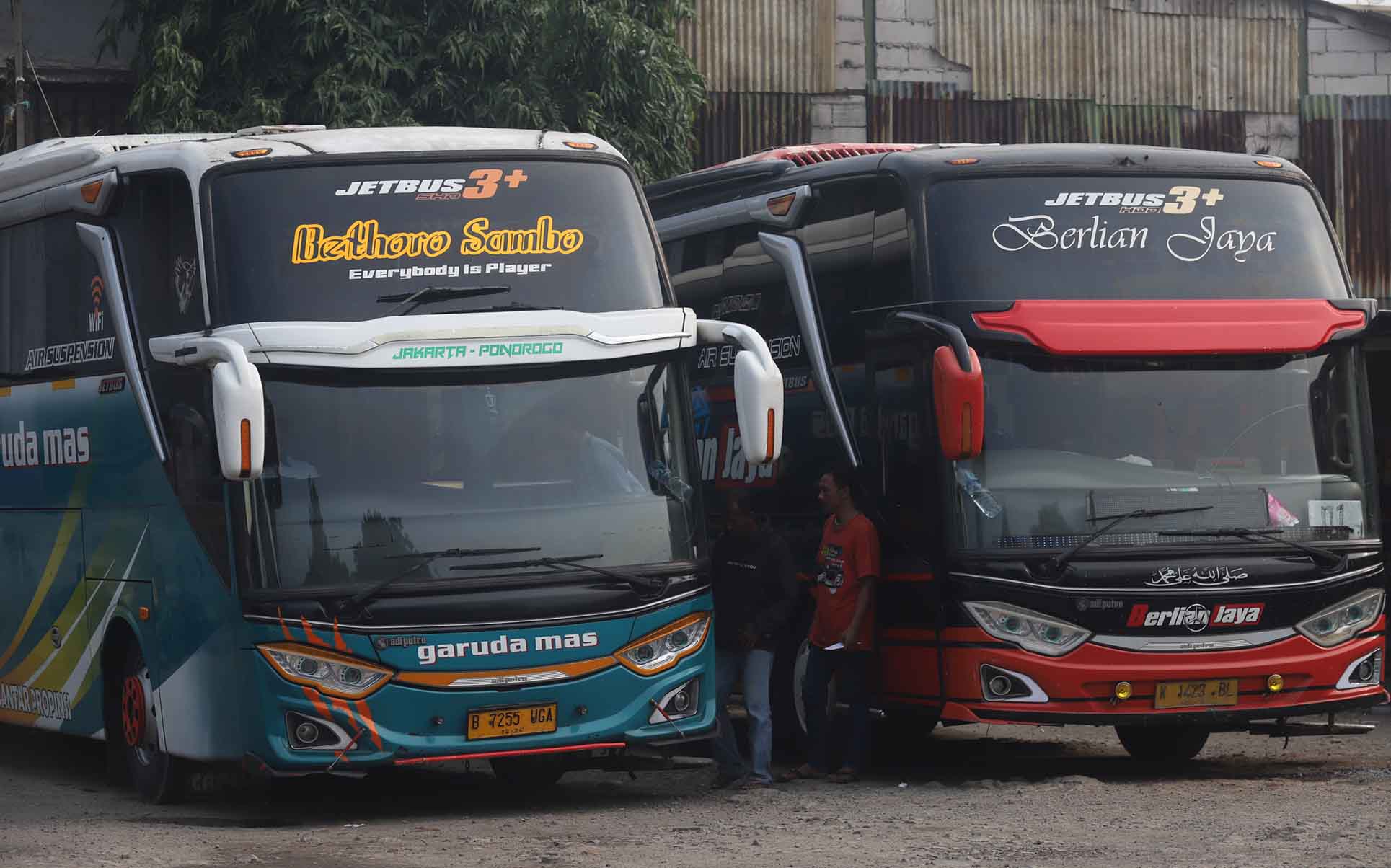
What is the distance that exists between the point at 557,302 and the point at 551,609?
59.9 inches

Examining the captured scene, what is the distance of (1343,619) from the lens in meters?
11.8

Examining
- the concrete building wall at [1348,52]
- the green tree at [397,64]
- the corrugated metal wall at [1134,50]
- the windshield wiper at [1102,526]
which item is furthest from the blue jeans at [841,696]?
the concrete building wall at [1348,52]

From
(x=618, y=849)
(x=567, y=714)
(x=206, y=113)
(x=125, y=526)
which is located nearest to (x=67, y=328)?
(x=125, y=526)

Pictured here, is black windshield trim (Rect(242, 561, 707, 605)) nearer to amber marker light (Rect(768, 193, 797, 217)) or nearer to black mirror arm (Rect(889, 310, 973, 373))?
black mirror arm (Rect(889, 310, 973, 373))

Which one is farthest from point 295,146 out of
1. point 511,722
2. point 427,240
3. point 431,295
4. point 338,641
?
point 511,722

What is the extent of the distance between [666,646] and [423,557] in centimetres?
132

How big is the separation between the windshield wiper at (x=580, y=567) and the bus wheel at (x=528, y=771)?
163cm

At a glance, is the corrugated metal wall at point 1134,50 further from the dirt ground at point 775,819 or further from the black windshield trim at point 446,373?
the black windshield trim at point 446,373

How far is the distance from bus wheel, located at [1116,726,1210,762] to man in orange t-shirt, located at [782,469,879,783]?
1881mm

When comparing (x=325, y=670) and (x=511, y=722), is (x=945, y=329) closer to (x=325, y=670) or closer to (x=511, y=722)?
(x=511, y=722)

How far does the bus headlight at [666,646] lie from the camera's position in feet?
34.8

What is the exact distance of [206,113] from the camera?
19.4m

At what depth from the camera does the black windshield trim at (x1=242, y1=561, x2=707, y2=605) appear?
10.1 m

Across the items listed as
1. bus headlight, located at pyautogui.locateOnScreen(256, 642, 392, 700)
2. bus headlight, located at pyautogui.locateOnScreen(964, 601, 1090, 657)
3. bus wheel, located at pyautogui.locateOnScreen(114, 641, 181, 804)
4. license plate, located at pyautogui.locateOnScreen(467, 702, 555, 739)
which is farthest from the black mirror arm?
bus wheel, located at pyautogui.locateOnScreen(114, 641, 181, 804)
